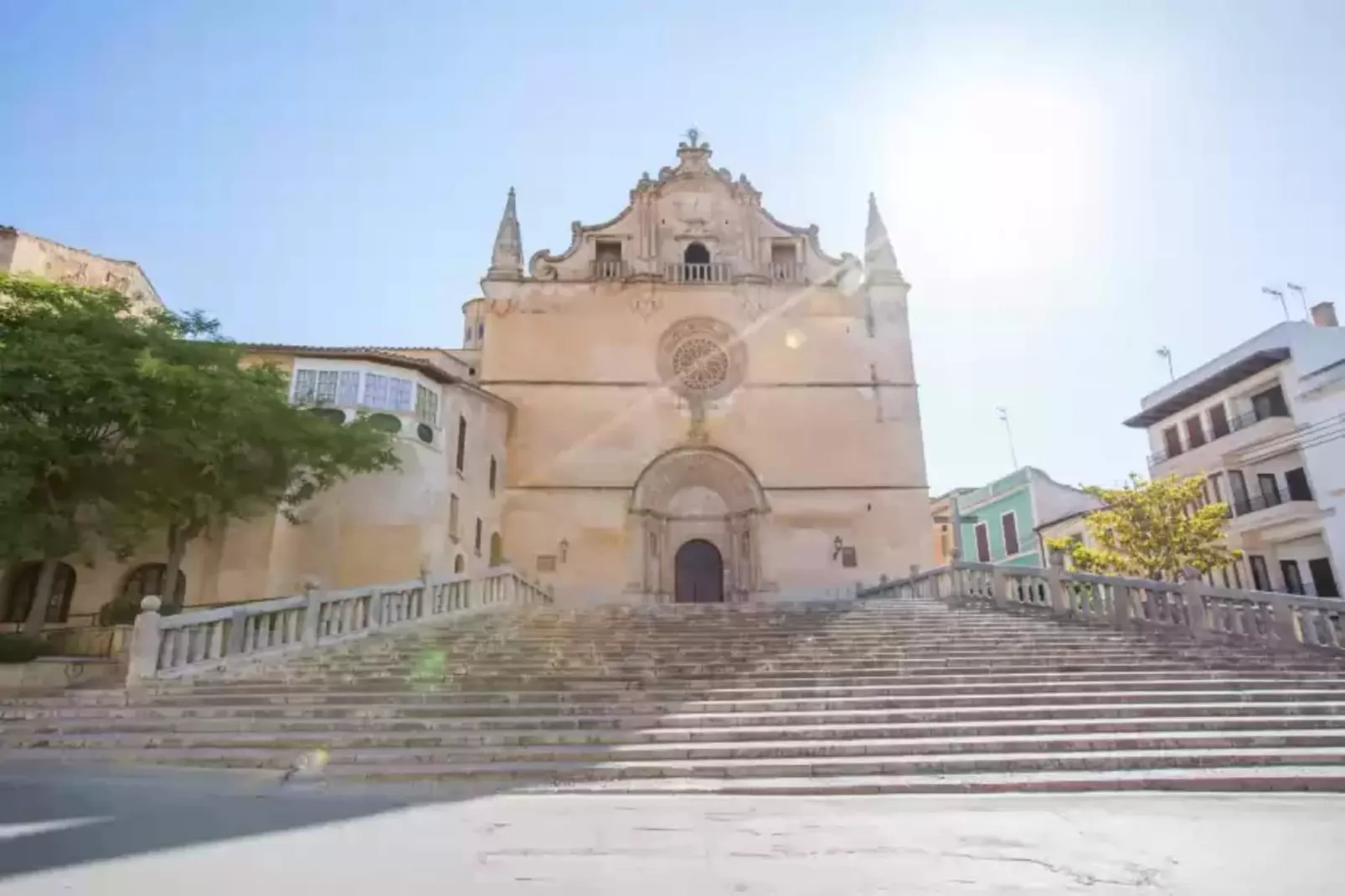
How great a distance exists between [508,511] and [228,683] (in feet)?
43.3

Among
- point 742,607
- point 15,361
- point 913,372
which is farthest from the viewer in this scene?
point 913,372

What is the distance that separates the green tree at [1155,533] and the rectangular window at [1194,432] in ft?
19.9

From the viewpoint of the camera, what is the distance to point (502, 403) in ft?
76.1

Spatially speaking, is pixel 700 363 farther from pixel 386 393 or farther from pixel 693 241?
pixel 386 393

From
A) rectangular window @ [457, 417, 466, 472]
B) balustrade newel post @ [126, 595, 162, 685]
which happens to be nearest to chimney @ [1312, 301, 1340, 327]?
rectangular window @ [457, 417, 466, 472]

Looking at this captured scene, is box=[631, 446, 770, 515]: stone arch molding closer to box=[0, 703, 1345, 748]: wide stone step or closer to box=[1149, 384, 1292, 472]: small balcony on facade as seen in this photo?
box=[0, 703, 1345, 748]: wide stone step

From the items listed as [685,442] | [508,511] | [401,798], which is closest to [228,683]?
[401,798]

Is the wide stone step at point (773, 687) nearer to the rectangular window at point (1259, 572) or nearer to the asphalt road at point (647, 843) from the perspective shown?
the asphalt road at point (647, 843)

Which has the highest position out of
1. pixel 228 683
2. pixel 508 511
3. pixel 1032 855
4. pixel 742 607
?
pixel 508 511

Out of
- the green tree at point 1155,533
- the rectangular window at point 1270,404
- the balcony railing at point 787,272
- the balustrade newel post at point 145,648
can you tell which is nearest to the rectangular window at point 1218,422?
the rectangular window at point 1270,404

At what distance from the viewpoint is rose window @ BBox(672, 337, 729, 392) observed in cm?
2436

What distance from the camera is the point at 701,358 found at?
24.7 m

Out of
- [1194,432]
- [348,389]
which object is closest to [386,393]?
[348,389]

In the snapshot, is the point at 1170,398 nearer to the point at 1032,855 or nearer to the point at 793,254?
the point at 793,254
